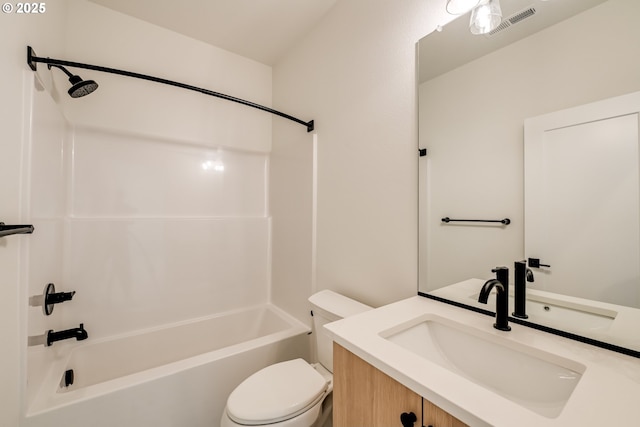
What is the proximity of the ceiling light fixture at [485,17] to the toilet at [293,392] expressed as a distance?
1296 mm

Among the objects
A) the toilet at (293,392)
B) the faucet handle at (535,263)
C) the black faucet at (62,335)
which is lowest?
the toilet at (293,392)

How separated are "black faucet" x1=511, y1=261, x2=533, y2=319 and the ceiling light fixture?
0.90 metres

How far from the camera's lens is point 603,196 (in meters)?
0.76

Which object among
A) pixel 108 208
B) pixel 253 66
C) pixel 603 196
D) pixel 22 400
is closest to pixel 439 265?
pixel 603 196

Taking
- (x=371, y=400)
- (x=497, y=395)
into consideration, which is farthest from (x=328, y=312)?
(x=497, y=395)

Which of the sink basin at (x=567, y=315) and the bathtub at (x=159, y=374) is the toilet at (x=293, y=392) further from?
the sink basin at (x=567, y=315)

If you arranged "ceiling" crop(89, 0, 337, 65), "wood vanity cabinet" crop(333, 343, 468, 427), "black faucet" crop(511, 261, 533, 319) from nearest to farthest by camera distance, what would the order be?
"wood vanity cabinet" crop(333, 343, 468, 427) → "black faucet" crop(511, 261, 533, 319) → "ceiling" crop(89, 0, 337, 65)

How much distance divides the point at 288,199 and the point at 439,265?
1289 mm

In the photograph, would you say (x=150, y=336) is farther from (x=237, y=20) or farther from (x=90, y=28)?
(x=237, y=20)

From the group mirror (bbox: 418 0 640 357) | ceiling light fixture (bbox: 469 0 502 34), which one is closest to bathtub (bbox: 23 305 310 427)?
mirror (bbox: 418 0 640 357)

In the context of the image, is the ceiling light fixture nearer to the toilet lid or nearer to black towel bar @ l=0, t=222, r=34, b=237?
the toilet lid

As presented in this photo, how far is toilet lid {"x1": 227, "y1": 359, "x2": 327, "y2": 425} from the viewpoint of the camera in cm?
100

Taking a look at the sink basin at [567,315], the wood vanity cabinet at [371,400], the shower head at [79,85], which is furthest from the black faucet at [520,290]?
the shower head at [79,85]

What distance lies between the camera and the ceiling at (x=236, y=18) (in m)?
1.62
